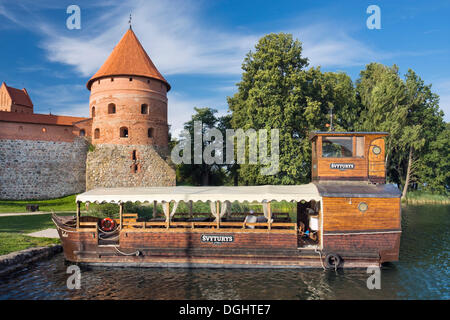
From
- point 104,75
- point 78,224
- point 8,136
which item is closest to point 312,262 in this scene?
point 78,224

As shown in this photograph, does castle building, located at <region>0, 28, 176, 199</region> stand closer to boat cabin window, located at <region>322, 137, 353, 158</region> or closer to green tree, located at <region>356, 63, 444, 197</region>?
green tree, located at <region>356, 63, 444, 197</region>

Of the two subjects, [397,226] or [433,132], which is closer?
[397,226]

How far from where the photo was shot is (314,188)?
1300cm

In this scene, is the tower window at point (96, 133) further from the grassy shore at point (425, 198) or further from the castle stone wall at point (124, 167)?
the grassy shore at point (425, 198)

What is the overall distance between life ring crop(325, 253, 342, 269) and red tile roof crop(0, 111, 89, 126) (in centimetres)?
3416

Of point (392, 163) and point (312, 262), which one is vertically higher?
point (392, 163)

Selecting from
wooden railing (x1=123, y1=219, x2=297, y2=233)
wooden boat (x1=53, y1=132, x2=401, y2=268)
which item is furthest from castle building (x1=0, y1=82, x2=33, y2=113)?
wooden railing (x1=123, y1=219, x2=297, y2=233)

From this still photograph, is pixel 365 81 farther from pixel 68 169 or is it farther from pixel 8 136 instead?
pixel 8 136

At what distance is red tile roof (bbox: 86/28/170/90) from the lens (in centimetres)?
3578

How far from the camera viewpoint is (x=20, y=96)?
50.4m

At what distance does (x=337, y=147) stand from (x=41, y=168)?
33.6 metres

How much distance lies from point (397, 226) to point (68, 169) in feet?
114

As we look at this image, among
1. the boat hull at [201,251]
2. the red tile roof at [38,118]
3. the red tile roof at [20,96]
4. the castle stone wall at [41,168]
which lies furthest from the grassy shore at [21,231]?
the red tile roof at [20,96]

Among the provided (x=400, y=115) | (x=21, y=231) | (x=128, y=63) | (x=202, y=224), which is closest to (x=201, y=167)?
(x=128, y=63)
